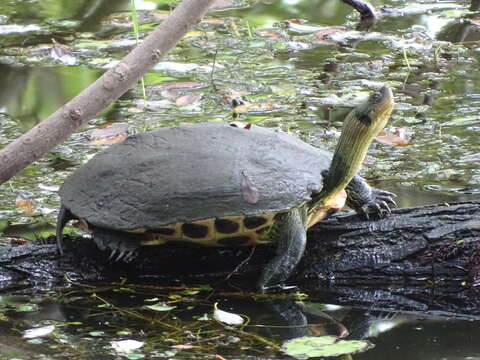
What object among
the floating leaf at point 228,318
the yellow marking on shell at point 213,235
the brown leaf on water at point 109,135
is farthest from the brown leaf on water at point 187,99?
the floating leaf at point 228,318

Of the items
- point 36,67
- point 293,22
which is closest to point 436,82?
point 293,22

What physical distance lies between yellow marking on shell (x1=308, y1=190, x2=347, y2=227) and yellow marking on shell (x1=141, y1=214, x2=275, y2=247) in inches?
8.8

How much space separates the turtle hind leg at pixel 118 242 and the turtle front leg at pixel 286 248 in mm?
530

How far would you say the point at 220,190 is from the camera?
12.2ft

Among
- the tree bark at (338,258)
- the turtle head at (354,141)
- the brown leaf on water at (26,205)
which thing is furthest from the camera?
the brown leaf on water at (26,205)

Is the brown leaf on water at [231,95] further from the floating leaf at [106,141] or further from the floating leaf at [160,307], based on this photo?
the floating leaf at [160,307]

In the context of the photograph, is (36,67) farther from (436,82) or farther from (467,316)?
(467,316)

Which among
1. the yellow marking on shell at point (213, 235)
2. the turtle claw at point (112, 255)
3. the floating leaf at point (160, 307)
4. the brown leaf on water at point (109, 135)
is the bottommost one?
the floating leaf at point (160, 307)

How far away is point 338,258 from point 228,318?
594 millimetres

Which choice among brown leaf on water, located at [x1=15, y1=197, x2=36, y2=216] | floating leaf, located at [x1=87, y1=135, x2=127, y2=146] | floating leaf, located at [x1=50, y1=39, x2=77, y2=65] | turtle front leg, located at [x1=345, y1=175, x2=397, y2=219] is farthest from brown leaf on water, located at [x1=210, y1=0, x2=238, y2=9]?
turtle front leg, located at [x1=345, y1=175, x2=397, y2=219]

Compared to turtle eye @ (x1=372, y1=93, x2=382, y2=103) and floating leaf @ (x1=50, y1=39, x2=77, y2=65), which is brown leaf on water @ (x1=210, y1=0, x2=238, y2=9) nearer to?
floating leaf @ (x1=50, y1=39, x2=77, y2=65)

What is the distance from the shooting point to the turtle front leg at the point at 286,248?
378cm

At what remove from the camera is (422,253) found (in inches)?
149

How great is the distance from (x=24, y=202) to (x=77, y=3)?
193 inches
